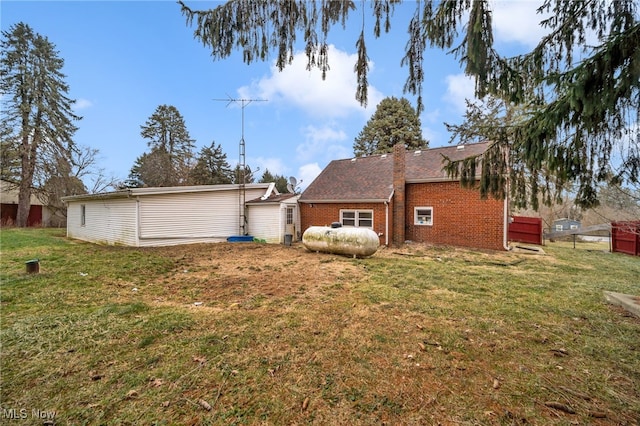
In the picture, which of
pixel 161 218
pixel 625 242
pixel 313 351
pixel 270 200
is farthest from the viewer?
pixel 270 200

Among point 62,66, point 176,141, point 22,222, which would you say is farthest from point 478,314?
point 176,141

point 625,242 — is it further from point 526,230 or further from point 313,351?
point 313,351

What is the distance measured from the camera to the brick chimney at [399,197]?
12352mm

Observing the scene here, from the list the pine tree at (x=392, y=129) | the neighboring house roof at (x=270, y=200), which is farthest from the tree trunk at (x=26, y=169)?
the pine tree at (x=392, y=129)

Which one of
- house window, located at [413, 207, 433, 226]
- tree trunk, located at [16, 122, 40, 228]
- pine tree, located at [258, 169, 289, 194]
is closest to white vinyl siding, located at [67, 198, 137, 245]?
tree trunk, located at [16, 122, 40, 228]

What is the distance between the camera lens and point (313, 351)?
3146 millimetres

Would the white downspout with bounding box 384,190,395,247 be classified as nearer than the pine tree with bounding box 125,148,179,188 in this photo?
Yes

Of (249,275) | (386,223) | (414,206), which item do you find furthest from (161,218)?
(414,206)

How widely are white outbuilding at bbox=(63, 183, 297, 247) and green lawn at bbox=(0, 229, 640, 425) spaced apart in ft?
17.2

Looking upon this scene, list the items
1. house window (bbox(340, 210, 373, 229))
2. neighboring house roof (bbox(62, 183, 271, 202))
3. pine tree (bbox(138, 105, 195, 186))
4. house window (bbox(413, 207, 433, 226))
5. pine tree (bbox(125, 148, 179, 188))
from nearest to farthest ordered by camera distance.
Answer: neighboring house roof (bbox(62, 183, 271, 202)) → house window (bbox(413, 207, 433, 226)) → house window (bbox(340, 210, 373, 229)) → pine tree (bbox(125, 148, 179, 188)) → pine tree (bbox(138, 105, 195, 186))

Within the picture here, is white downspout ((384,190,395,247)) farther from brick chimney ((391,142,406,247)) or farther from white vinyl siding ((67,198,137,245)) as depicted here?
white vinyl siding ((67,198,137,245))

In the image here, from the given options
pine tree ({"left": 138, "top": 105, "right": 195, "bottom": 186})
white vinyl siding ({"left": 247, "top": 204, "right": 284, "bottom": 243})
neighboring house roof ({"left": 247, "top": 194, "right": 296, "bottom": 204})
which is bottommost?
white vinyl siding ({"left": 247, "top": 204, "right": 284, "bottom": 243})

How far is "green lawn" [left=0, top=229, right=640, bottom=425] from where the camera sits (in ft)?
7.35

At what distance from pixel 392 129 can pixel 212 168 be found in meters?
22.2
